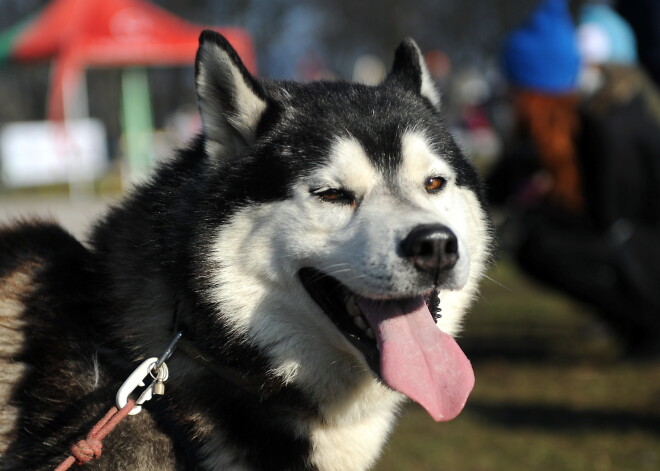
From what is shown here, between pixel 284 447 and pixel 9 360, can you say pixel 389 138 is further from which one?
pixel 9 360

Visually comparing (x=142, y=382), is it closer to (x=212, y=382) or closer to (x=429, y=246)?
(x=212, y=382)

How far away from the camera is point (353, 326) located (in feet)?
7.89

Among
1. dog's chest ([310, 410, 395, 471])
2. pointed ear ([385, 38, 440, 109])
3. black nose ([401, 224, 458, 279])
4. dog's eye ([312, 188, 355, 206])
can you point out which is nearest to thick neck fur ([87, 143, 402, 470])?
dog's chest ([310, 410, 395, 471])

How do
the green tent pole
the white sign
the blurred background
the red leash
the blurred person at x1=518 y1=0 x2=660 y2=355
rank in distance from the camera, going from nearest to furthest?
the red leash
the blurred background
the blurred person at x1=518 y1=0 x2=660 y2=355
the green tent pole
the white sign

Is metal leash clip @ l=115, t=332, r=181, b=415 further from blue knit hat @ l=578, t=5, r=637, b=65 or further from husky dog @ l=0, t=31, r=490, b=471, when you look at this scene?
blue knit hat @ l=578, t=5, r=637, b=65

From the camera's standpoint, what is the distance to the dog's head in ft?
7.47

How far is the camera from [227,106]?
97.0 inches

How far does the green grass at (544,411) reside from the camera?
4676 mm

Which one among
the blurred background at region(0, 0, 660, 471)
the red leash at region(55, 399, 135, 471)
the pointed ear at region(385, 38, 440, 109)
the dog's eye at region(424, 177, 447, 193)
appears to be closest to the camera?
the red leash at region(55, 399, 135, 471)

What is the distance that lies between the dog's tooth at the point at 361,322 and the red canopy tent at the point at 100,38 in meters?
12.2

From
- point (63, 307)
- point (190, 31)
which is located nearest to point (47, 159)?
point (190, 31)

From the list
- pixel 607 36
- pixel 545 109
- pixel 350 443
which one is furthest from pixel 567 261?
pixel 350 443

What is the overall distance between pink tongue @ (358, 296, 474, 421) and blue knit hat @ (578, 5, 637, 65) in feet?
18.2

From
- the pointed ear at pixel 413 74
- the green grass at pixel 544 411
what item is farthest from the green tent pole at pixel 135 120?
the pointed ear at pixel 413 74
